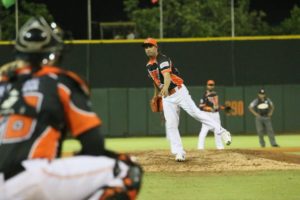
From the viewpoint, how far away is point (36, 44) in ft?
15.7

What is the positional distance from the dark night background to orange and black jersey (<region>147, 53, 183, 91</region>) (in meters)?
17.0

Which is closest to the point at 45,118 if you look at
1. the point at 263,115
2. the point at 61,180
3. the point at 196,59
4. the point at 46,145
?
the point at 46,145

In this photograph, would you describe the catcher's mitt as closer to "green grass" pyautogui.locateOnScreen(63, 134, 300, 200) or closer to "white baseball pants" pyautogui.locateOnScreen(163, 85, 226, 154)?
"white baseball pants" pyautogui.locateOnScreen(163, 85, 226, 154)

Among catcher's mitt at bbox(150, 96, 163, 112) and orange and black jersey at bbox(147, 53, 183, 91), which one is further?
catcher's mitt at bbox(150, 96, 163, 112)

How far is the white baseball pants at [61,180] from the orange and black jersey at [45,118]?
101mm

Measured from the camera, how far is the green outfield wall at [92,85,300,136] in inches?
1056

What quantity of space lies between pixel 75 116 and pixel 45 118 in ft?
0.59

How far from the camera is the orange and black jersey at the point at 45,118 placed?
4.50m

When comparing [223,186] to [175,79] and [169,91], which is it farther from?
[175,79]

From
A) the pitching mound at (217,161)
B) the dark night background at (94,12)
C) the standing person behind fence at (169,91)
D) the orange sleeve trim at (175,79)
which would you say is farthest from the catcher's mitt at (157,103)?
the dark night background at (94,12)

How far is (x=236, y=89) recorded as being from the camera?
89.4 ft

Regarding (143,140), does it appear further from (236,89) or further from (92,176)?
(92,176)

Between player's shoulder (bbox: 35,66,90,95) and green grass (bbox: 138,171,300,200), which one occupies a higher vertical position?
player's shoulder (bbox: 35,66,90,95)

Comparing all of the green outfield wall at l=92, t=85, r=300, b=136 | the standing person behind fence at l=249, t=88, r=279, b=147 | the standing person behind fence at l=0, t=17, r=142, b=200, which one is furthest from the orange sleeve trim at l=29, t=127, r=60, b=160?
the green outfield wall at l=92, t=85, r=300, b=136
